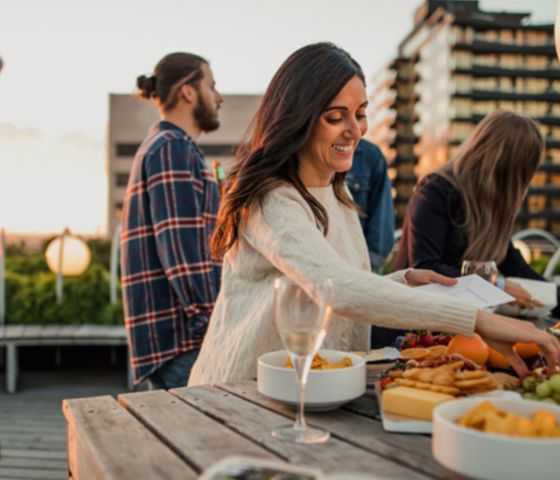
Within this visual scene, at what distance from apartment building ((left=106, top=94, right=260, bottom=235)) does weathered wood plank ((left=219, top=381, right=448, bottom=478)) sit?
50.7 meters

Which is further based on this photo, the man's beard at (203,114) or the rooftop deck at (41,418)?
the rooftop deck at (41,418)

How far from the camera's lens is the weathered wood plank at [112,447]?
3.30 ft

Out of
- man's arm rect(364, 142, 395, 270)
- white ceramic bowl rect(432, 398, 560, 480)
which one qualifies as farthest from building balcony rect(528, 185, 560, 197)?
white ceramic bowl rect(432, 398, 560, 480)

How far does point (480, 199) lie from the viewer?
304cm

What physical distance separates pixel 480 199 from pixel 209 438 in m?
2.21

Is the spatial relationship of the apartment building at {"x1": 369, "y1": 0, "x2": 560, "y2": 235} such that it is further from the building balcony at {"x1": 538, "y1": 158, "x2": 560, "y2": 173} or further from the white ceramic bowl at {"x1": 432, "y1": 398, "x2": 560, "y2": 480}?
the white ceramic bowl at {"x1": 432, "y1": 398, "x2": 560, "y2": 480}

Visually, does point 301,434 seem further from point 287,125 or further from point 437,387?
point 287,125

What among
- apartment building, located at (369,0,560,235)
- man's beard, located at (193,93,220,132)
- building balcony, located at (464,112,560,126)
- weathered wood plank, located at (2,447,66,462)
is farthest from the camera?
building balcony, located at (464,112,560,126)

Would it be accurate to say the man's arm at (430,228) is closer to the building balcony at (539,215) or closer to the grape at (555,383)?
the grape at (555,383)

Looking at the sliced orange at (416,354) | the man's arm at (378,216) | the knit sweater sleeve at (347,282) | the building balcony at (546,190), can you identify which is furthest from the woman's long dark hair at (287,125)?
the building balcony at (546,190)

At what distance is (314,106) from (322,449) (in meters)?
1.02

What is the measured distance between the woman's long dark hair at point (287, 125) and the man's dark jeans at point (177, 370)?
914 mm

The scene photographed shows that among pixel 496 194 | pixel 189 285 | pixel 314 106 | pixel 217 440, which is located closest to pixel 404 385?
pixel 217 440

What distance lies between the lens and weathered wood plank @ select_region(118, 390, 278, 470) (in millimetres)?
1071
